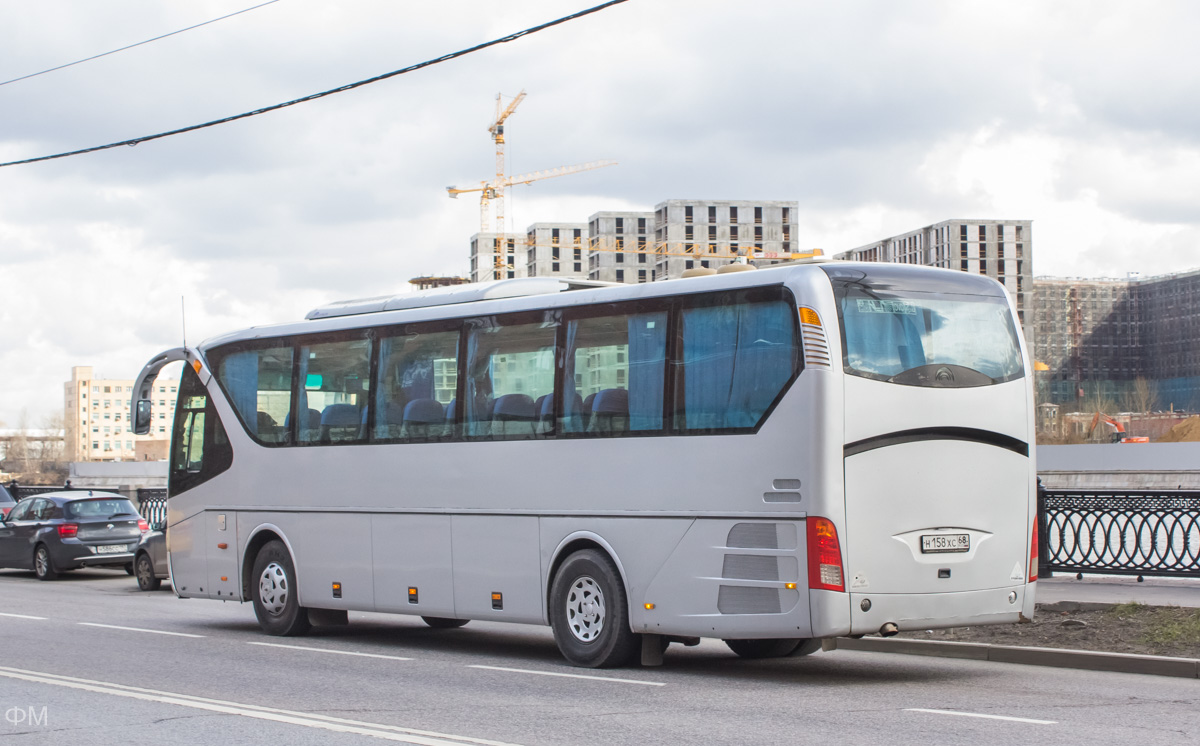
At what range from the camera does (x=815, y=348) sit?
1015 centimetres

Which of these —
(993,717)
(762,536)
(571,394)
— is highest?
(571,394)

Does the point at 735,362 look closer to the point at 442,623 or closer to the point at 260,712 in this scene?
the point at 260,712

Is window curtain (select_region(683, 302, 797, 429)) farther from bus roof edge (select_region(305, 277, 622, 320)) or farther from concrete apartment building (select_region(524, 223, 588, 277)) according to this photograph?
concrete apartment building (select_region(524, 223, 588, 277))

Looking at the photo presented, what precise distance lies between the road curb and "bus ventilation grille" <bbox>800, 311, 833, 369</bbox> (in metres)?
3.63

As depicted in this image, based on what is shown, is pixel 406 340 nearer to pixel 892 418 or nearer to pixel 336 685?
pixel 336 685

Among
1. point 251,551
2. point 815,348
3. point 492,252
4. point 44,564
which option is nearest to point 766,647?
point 815,348

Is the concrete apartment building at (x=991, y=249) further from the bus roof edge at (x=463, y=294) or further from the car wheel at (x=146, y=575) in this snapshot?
the bus roof edge at (x=463, y=294)

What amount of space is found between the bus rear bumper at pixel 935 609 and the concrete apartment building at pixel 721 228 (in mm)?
162765

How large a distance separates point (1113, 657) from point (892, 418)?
301 centimetres

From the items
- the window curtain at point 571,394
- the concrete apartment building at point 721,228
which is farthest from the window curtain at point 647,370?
the concrete apartment building at point 721,228

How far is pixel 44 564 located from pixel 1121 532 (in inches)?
700

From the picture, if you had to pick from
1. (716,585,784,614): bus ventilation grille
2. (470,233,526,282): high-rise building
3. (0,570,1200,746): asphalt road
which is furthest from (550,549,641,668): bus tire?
(470,233,526,282): high-rise building

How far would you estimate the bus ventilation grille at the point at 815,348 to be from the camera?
10.1 meters

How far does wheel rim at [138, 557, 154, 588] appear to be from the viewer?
861 inches
